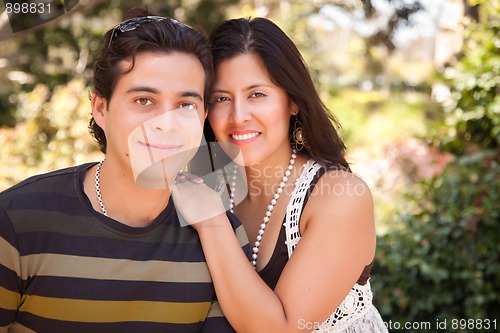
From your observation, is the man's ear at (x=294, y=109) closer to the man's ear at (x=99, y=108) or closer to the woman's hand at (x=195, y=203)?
the woman's hand at (x=195, y=203)

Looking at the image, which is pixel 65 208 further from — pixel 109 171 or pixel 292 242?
pixel 292 242

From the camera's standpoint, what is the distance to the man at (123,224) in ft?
6.44

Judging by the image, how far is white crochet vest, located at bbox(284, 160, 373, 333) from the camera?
2.56 metres

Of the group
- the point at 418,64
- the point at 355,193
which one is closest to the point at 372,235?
the point at 355,193

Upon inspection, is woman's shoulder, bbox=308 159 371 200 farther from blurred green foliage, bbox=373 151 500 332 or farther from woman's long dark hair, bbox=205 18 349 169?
blurred green foliage, bbox=373 151 500 332

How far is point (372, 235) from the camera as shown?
2.56 metres

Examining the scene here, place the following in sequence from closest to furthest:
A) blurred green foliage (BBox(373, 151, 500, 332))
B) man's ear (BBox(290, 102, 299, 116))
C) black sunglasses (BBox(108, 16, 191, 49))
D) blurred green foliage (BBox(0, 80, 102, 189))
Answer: black sunglasses (BBox(108, 16, 191, 49))
man's ear (BBox(290, 102, 299, 116))
blurred green foliage (BBox(373, 151, 500, 332))
blurred green foliage (BBox(0, 80, 102, 189))

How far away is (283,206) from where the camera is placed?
272cm

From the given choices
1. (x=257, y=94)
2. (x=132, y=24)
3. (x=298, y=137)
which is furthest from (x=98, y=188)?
(x=298, y=137)

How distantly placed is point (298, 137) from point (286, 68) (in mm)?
377

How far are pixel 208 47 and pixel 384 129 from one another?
1351 cm

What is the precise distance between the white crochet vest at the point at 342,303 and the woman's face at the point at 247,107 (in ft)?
0.81

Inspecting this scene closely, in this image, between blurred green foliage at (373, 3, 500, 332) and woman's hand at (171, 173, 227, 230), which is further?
blurred green foliage at (373, 3, 500, 332)

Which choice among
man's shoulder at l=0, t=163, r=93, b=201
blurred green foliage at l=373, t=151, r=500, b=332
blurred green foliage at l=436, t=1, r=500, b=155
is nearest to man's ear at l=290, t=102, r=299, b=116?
man's shoulder at l=0, t=163, r=93, b=201
